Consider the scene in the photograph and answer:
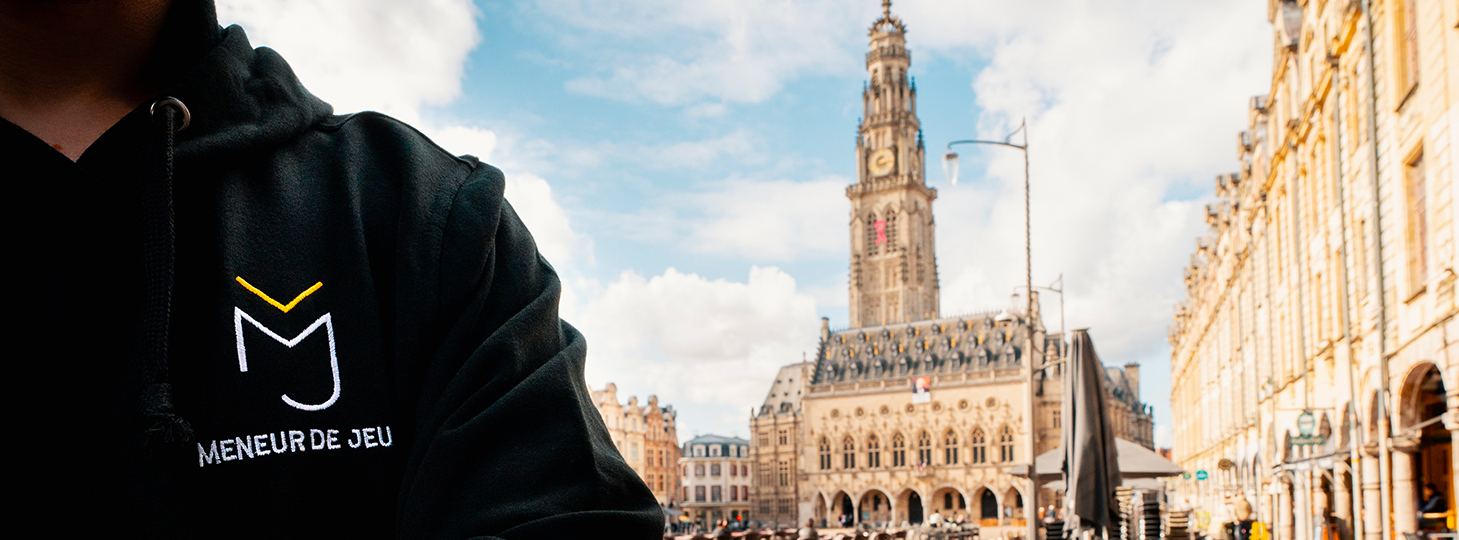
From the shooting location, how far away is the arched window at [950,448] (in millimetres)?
72562

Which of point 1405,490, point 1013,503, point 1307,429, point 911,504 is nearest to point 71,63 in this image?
point 1405,490

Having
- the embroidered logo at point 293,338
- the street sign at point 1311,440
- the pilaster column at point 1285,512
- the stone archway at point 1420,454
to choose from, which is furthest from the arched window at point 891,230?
the embroidered logo at point 293,338

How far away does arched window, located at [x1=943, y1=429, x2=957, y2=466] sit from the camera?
72562 mm

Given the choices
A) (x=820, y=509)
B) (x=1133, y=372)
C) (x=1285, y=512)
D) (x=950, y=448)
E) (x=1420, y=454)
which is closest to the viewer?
(x=1420, y=454)

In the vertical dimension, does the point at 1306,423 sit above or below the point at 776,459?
above

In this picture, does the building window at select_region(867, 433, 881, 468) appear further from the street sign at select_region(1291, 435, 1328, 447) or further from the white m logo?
the white m logo

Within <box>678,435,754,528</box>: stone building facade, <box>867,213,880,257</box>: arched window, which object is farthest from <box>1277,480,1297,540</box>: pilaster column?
<box>678,435,754,528</box>: stone building facade

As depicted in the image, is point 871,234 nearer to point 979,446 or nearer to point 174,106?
point 979,446

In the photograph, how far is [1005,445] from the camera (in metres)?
70.9

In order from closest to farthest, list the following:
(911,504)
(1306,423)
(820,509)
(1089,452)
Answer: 1. (1089,452)
2. (1306,423)
3. (911,504)
4. (820,509)

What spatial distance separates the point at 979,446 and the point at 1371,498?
59.2 m

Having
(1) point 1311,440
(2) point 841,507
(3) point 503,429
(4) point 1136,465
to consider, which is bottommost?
(2) point 841,507

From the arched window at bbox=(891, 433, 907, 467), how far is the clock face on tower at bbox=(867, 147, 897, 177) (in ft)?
80.7

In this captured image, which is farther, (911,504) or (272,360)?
(911,504)
